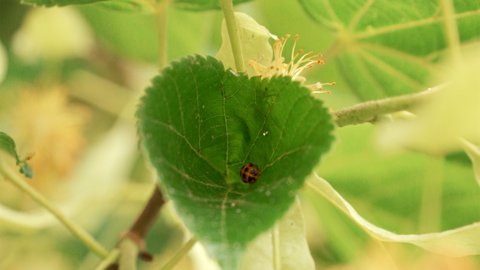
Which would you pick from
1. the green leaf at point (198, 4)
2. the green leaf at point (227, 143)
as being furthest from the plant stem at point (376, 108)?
the green leaf at point (198, 4)

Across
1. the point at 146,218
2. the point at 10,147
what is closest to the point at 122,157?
the point at 146,218

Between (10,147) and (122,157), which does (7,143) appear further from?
(122,157)

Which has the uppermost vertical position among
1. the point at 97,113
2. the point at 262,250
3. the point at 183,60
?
the point at 183,60

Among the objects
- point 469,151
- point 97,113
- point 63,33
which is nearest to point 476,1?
point 469,151

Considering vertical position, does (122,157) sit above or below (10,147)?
below

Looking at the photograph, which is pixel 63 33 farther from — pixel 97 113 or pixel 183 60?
pixel 183 60
